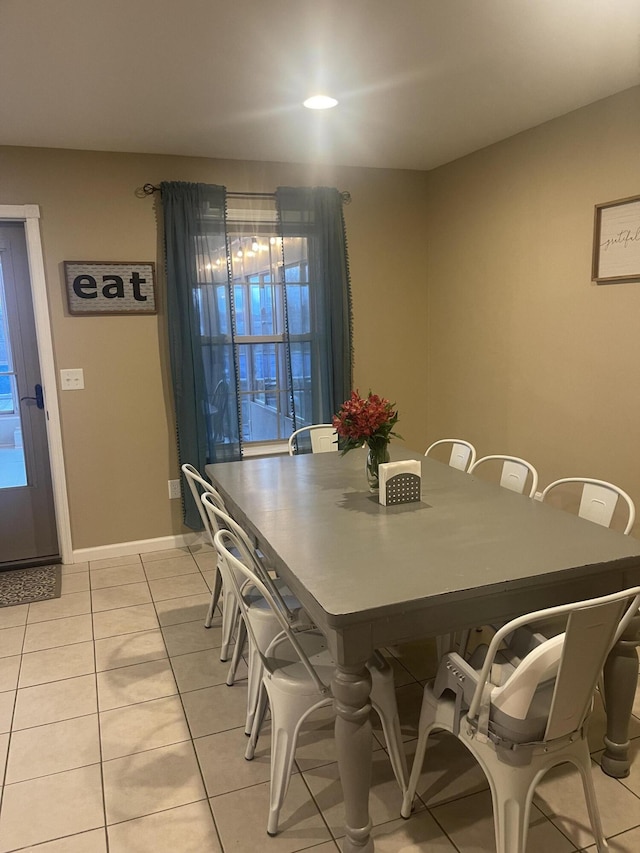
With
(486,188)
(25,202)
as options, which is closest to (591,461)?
(486,188)

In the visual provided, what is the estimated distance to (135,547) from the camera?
13.3 ft

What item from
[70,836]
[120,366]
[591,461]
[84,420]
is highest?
[120,366]

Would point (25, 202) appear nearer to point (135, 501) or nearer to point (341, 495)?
point (135, 501)

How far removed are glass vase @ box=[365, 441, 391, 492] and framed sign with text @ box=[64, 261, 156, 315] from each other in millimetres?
2056

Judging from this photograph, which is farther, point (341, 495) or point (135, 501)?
point (135, 501)

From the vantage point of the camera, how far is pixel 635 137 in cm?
285

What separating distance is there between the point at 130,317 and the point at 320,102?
1718mm

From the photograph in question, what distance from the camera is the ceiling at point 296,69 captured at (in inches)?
82.4

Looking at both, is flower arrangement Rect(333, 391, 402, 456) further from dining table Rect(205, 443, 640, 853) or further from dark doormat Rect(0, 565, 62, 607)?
dark doormat Rect(0, 565, 62, 607)

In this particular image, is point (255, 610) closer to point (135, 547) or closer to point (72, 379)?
point (135, 547)

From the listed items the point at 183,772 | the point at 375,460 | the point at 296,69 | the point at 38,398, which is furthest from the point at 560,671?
the point at 38,398

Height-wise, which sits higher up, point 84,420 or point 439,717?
point 84,420

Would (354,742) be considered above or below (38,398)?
below

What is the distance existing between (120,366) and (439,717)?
2.91 m
